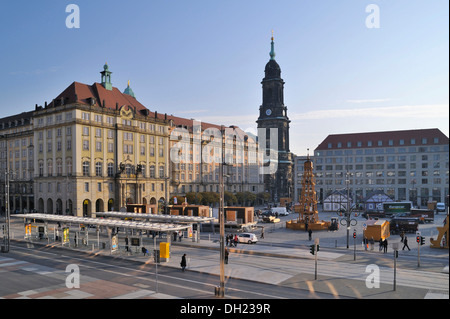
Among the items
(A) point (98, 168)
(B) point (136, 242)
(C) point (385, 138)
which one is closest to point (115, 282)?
(B) point (136, 242)

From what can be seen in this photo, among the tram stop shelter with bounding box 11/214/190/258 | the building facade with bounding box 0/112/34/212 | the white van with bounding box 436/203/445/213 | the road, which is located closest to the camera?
the road

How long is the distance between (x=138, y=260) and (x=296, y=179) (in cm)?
11717

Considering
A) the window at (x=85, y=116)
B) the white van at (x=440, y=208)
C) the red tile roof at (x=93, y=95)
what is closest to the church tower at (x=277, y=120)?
the white van at (x=440, y=208)

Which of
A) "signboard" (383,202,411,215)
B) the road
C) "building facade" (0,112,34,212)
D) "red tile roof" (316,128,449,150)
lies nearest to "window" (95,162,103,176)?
"building facade" (0,112,34,212)

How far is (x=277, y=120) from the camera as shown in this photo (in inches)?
5812

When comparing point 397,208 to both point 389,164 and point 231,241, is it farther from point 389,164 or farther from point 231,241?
point 389,164

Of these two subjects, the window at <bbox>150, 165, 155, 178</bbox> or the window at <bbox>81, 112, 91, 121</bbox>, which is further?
the window at <bbox>150, 165, 155, 178</bbox>

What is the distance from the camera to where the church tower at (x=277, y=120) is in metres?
148

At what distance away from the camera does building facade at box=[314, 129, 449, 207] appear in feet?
393

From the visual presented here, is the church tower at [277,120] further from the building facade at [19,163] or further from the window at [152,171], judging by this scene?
the building facade at [19,163]

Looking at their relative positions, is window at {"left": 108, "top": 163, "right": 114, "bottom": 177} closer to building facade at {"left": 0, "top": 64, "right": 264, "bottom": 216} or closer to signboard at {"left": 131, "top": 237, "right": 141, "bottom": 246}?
building facade at {"left": 0, "top": 64, "right": 264, "bottom": 216}

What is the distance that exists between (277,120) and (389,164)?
143 feet

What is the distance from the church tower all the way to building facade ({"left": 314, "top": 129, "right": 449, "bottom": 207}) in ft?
52.3
